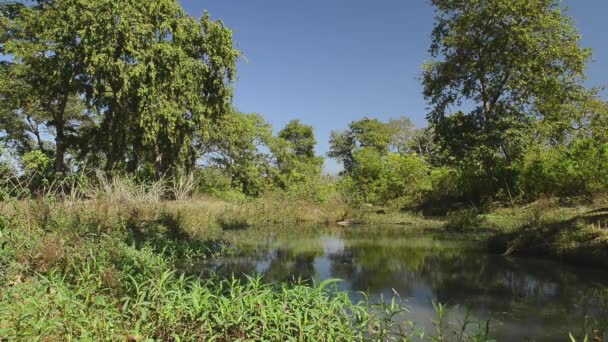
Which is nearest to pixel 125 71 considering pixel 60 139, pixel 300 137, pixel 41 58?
pixel 41 58

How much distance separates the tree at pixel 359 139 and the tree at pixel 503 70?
22499mm

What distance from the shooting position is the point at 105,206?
1107 centimetres

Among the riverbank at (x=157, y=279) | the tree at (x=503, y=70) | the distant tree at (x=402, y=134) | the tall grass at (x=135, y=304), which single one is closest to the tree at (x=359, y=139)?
the distant tree at (x=402, y=134)

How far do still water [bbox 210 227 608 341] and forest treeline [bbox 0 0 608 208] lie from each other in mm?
6518

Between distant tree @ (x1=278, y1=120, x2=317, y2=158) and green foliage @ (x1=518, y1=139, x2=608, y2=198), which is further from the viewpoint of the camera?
distant tree @ (x1=278, y1=120, x2=317, y2=158)

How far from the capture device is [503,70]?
71.4ft

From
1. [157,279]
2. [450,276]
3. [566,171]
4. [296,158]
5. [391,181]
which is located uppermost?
[296,158]

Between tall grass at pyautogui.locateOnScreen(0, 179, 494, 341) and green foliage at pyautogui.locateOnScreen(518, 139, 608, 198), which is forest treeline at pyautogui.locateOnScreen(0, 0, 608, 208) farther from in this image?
tall grass at pyautogui.locateOnScreen(0, 179, 494, 341)

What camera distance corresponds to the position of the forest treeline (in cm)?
2050

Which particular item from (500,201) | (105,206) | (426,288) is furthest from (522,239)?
(105,206)

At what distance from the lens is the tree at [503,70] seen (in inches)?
811

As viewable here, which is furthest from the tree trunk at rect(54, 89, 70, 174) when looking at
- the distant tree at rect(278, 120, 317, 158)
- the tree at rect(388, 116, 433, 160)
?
the tree at rect(388, 116, 433, 160)

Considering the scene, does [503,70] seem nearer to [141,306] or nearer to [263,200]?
[263,200]

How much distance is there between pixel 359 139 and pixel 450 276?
39204 millimetres
